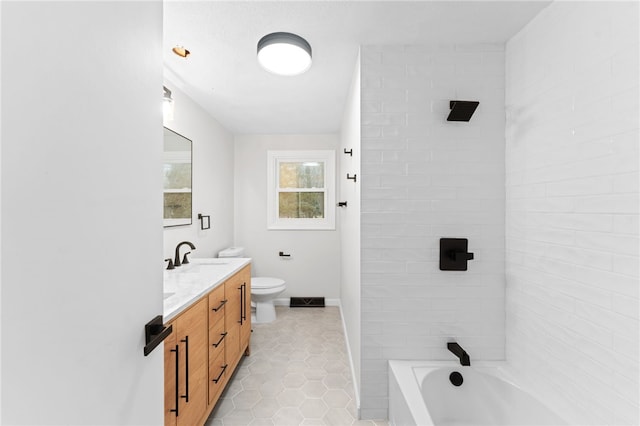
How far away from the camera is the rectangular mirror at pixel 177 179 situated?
230 centimetres

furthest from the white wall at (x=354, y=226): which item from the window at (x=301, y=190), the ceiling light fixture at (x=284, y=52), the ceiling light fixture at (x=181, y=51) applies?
the window at (x=301, y=190)

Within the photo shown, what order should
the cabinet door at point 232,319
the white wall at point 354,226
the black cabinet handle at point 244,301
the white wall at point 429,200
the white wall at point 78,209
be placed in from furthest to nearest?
1. the black cabinet handle at point 244,301
2. the cabinet door at point 232,319
3. the white wall at point 354,226
4. the white wall at point 429,200
5. the white wall at point 78,209

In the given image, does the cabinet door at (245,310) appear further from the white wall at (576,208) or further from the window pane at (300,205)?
the white wall at (576,208)

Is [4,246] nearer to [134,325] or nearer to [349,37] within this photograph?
[134,325]

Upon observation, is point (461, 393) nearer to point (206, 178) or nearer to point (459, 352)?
point (459, 352)

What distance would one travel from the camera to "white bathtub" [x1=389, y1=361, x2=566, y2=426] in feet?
5.11

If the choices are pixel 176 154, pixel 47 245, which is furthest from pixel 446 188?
pixel 176 154

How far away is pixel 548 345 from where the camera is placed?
1455mm

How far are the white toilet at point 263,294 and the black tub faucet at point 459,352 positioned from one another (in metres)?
1.98

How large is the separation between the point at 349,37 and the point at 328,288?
3.01 m

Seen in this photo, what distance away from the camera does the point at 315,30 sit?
1.65m

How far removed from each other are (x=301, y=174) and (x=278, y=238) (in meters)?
0.92

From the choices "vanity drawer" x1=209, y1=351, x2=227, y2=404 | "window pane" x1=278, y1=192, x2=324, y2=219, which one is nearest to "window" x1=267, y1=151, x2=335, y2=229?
"window pane" x1=278, y1=192, x2=324, y2=219

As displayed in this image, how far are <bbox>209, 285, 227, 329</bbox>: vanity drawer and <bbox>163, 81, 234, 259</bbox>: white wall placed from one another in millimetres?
730
